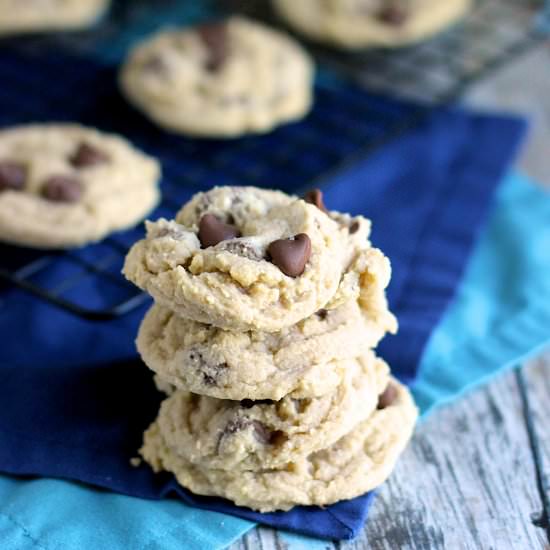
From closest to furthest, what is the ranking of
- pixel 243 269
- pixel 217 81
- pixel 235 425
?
pixel 243 269 → pixel 235 425 → pixel 217 81

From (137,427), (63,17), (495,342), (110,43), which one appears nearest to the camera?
(137,427)

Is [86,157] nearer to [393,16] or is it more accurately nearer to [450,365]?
[450,365]

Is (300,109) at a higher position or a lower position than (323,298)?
lower

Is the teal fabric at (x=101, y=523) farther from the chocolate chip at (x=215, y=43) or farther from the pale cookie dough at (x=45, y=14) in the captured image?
the pale cookie dough at (x=45, y=14)

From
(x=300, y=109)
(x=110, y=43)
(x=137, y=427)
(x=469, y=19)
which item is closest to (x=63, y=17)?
(x=110, y=43)

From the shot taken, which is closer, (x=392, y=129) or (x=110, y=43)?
(x=392, y=129)

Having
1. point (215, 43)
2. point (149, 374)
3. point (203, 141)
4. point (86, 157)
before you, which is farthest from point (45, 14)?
point (149, 374)

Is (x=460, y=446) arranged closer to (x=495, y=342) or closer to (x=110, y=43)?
(x=495, y=342)

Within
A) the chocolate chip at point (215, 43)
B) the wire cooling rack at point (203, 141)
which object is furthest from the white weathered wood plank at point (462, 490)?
the chocolate chip at point (215, 43)
